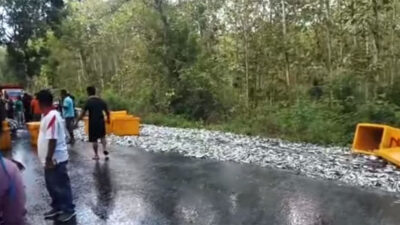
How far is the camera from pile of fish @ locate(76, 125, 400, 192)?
31.8 ft

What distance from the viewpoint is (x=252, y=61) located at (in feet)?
73.9

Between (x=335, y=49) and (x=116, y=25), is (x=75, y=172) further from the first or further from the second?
(x=116, y=25)

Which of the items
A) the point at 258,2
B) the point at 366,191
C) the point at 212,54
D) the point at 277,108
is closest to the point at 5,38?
the point at 212,54

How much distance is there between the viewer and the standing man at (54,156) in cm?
664

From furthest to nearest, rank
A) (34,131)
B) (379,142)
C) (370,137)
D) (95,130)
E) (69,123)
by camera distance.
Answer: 1. (34,131)
2. (69,123)
3. (370,137)
4. (379,142)
5. (95,130)

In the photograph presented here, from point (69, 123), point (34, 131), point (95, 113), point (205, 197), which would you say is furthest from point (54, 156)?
point (34, 131)

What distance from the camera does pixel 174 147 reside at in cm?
1433

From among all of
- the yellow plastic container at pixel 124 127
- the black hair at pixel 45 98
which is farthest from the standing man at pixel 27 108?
the black hair at pixel 45 98

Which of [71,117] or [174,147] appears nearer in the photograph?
[174,147]

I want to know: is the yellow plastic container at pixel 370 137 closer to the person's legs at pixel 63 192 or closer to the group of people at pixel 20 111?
the person's legs at pixel 63 192

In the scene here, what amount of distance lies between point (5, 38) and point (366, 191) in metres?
28.3

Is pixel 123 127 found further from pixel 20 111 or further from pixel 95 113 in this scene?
pixel 20 111

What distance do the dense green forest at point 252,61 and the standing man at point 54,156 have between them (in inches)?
390

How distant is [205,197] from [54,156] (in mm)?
2526
